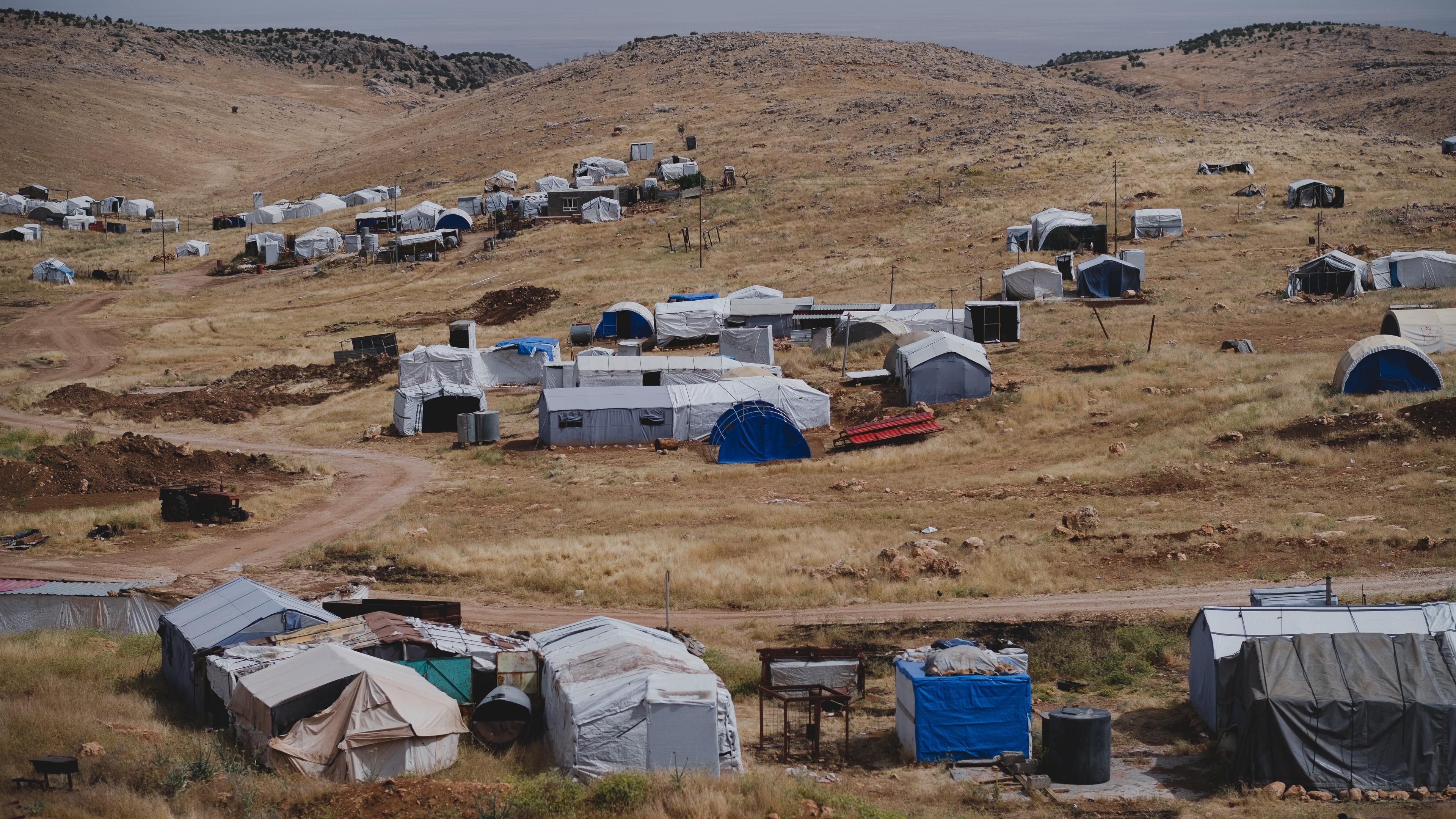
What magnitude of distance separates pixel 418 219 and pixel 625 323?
4135cm

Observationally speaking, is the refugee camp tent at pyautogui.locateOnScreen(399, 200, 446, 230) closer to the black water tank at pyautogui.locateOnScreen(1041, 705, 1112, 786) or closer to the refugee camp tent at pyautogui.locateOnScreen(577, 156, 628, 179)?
the refugee camp tent at pyautogui.locateOnScreen(577, 156, 628, 179)

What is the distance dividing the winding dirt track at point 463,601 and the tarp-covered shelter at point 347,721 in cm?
800

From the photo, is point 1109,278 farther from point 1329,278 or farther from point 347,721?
point 347,721

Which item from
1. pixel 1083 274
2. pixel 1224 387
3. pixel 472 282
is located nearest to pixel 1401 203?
pixel 1083 274

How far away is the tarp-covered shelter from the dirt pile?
35.7 metres

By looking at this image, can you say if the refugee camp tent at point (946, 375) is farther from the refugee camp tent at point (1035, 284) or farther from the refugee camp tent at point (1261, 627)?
the refugee camp tent at point (1261, 627)

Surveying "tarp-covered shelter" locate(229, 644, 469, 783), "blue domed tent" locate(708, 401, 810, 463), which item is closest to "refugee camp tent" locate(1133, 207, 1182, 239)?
"blue domed tent" locate(708, 401, 810, 463)

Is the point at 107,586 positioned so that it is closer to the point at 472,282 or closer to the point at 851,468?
the point at 851,468

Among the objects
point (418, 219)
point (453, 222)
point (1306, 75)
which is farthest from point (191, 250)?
point (1306, 75)

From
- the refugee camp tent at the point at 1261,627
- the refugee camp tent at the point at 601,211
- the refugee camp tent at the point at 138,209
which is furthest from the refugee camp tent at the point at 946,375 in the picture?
the refugee camp tent at the point at 138,209

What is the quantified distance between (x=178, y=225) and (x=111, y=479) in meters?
76.1

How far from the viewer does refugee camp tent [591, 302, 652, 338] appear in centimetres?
6038

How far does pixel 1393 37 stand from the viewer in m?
171

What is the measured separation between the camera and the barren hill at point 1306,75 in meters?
122
